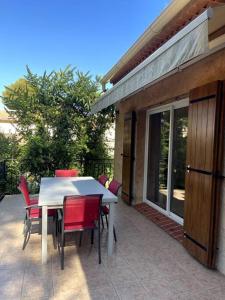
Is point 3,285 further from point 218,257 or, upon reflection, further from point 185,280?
point 218,257

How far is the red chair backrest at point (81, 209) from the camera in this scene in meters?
3.01

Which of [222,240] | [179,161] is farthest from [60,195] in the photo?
[179,161]

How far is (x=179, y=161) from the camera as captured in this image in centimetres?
457

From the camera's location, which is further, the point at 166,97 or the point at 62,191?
the point at 166,97

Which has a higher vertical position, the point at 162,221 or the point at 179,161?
the point at 179,161

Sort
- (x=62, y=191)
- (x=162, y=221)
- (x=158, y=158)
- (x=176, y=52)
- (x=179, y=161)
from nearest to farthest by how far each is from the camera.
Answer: (x=176, y=52) < (x=62, y=191) < (x=179, y=161) < (x=162, y=221) < (x=158, y=158)

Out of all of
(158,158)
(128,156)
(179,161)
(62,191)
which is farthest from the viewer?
(128,156)

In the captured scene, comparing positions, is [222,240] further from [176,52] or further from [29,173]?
[29,173]

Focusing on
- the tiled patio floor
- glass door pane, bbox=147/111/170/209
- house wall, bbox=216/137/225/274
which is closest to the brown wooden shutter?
house wall, bbox=216/137/225/274

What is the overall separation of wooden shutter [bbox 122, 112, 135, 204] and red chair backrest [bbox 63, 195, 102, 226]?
9.29 ft

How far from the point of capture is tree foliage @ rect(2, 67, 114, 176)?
293 inches

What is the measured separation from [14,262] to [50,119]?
5108mm

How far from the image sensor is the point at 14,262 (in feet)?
10.2

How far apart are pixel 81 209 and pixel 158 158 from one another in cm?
278
